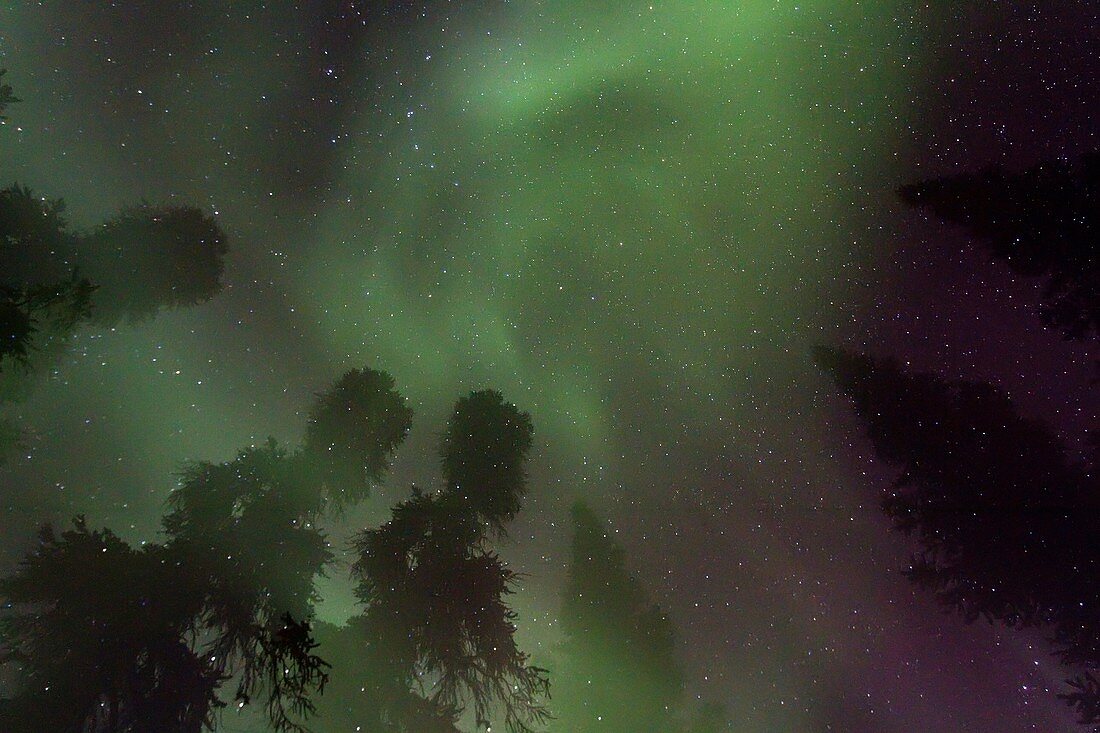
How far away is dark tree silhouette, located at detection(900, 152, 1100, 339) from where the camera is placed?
23.4ft

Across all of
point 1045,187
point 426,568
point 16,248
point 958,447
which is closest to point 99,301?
point 16,248

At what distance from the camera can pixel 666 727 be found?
2053 centimetres

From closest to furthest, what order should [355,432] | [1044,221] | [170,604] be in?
[1044,221], [170,604], [355,432]

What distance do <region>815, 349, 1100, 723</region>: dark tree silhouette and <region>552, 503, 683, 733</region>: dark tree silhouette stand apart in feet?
41.3

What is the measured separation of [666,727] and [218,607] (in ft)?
57.8

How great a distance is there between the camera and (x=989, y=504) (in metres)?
10.5

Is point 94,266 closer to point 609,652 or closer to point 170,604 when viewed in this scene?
point 170,604

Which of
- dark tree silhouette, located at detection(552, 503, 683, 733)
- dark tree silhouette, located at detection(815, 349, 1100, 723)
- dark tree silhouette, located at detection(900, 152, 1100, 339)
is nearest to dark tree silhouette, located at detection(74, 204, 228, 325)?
dark tree silhouette, located at detection(900, 152, 1100, 339)

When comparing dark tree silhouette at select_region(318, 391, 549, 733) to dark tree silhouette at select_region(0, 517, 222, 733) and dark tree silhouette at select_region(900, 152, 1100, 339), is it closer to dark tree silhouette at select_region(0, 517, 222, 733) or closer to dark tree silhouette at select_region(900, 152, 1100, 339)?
dark tree silhouette at select_region(0, 517, 222, 733)

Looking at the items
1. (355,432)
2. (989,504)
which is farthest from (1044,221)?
(355,432)

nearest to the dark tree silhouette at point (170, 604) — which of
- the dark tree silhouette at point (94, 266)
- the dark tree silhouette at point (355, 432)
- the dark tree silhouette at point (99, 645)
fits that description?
the dark tree silhouette at point (99, 645)

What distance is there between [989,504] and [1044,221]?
586 cm

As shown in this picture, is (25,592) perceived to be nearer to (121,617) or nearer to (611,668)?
(121,617)

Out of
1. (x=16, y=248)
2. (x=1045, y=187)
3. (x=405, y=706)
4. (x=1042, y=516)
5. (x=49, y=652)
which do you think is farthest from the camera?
(x=405, y=706)
